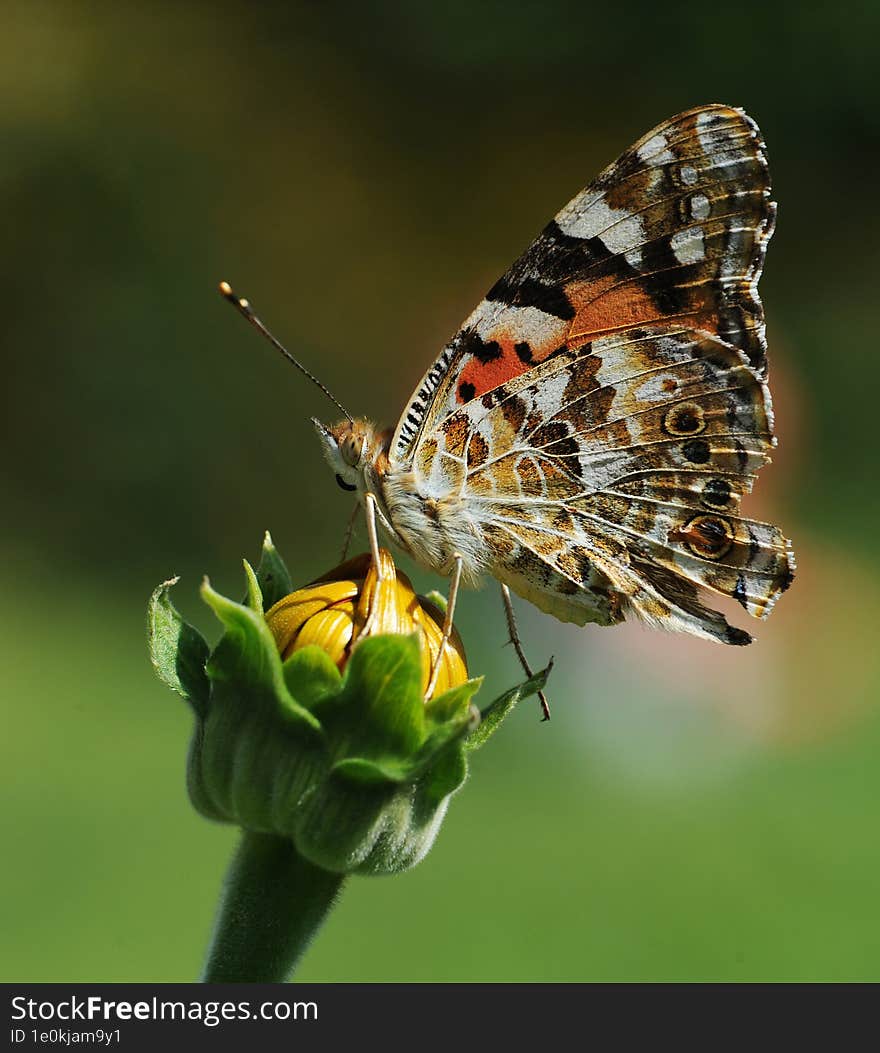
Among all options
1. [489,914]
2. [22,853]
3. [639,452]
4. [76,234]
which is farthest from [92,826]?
[76,234]

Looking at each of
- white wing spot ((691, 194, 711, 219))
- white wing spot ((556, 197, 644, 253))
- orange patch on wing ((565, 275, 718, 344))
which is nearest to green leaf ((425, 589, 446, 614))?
orange patch on wing ((565, 275, 718, 344))

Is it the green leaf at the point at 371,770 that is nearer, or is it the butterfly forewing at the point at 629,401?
the green leaf at the point at 371,770

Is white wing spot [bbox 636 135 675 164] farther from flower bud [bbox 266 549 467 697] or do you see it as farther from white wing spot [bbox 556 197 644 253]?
flower bud [bbox 266 549 467 697]

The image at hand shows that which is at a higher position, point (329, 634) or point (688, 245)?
point (688, 245)

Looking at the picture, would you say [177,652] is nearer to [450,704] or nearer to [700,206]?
[450,704]

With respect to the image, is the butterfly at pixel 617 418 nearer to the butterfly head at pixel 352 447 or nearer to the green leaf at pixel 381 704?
the butterfly head at pixel 352 447

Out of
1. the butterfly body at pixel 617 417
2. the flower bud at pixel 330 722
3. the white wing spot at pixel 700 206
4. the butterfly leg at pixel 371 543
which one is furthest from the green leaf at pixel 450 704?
the white wing spot at pixel 700 206

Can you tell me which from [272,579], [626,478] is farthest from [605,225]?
[272,579]
